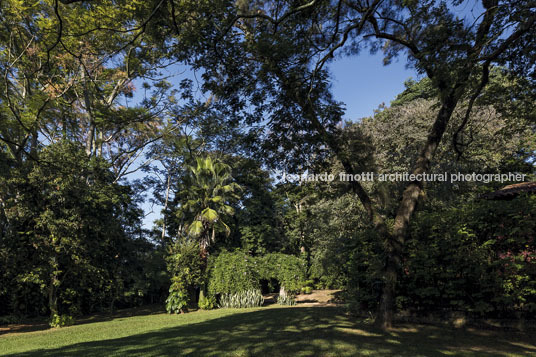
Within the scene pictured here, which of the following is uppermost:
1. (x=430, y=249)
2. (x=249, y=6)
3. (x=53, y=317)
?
(x=249, y=6)

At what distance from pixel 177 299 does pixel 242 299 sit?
11.2ft

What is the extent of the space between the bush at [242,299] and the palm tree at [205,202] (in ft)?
9.87

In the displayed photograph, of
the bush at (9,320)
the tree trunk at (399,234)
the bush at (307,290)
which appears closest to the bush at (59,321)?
→ the bush at (9,320)

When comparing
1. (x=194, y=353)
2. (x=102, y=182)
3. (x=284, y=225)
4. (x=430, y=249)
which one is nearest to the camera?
(x=194, y=353)

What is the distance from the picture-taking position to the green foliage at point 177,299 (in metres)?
15.8

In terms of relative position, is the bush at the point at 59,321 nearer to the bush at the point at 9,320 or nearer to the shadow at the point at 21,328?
the shadow at the point at 21,328

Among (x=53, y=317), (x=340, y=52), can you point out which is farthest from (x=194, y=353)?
(x=53, y=317)

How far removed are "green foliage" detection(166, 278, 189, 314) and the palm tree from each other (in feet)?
8.53

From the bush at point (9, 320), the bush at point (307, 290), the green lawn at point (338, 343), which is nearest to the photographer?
the green lawn at point (338, 343)

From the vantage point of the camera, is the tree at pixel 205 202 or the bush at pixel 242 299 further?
the tree at pixel 205 202

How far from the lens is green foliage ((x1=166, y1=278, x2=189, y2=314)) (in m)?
15.8

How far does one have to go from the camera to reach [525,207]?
6133 millimetres

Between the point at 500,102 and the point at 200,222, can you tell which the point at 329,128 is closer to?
the point at 500,102

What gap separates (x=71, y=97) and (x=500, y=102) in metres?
18.4
